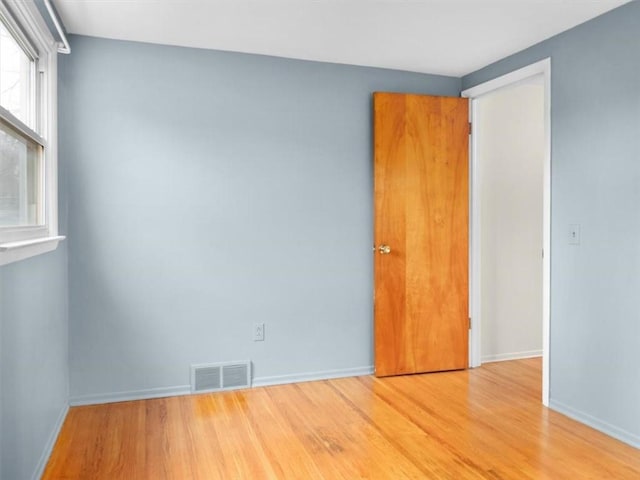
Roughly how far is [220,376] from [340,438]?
1069 mm

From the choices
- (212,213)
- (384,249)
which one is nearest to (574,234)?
(384,249)

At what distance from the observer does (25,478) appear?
1.94m

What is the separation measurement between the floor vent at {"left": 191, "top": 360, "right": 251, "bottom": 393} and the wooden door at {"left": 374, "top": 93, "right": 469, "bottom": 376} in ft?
3.21

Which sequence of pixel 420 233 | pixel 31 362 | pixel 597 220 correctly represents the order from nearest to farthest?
1. pixel 31 362
2. pixel 597 220
3. pixel 420 233

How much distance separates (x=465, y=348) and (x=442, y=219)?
103cm

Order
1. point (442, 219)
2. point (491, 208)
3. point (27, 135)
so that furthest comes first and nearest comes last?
1. point (491, 208)
2. point (442, 219)
3. point (27, 135)

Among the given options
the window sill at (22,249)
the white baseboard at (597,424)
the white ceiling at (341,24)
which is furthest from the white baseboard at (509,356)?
the window sill at (22,249)

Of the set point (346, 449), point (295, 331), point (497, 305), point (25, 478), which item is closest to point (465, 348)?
point (497, 305)

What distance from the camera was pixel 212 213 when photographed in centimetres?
330

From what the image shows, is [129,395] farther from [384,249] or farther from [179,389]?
[384,249]

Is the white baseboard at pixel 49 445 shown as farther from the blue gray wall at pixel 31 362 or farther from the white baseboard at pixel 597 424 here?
the white baseboard at pixel 597 424

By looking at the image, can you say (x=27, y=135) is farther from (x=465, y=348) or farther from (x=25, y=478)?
(x=465, y=348)

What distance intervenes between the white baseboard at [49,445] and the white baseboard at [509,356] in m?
3.04

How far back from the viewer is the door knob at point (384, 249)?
362cm
